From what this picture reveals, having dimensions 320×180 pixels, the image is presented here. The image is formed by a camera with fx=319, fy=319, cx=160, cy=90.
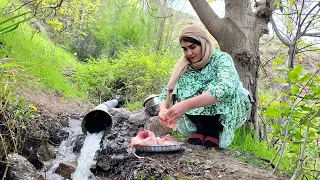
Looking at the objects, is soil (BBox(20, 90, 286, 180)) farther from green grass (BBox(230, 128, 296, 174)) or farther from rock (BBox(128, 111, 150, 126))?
rock (BBox(128, 111, 150, 126))

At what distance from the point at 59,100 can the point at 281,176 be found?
419 cm

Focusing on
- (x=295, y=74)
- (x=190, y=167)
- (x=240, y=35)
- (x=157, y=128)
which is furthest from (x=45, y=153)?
(x=295, y=74)

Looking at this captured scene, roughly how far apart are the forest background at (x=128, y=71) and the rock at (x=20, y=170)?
4.4 inches

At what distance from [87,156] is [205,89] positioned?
153cm

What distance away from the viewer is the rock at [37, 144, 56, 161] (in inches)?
125

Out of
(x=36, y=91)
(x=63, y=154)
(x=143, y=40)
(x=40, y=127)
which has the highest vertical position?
(x=143, y=40)

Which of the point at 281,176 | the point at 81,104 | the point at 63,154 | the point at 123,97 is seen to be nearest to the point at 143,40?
the point at 123,97

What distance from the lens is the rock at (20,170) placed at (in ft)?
8.12

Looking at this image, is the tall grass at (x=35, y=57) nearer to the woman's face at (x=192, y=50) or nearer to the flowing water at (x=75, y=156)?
the flowing water at (x=75, y=156)

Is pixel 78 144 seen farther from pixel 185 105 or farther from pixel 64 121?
pixel 185 105

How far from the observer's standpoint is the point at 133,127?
4.20 metres

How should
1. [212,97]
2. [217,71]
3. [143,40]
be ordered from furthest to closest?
[143,40] < [217,71] < [212,97]

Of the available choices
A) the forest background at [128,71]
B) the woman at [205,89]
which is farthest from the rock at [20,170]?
the woman at [205,89]

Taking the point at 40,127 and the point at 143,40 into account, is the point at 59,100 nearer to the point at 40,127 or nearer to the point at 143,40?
the point at 40,127
